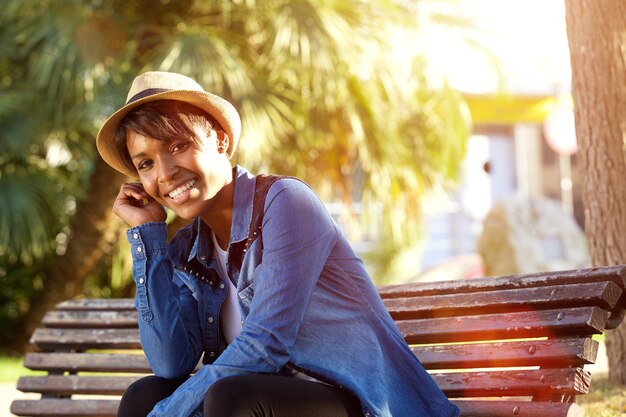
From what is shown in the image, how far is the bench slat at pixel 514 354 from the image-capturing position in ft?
8.65

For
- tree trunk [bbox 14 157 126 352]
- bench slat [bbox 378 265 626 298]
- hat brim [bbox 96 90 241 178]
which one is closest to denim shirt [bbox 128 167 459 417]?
hat brim [bbox 96 90 241 178]

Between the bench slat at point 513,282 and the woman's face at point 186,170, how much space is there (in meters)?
0.83

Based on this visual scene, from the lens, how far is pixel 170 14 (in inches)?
332

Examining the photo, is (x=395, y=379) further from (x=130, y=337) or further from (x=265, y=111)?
(x=265, y=111)

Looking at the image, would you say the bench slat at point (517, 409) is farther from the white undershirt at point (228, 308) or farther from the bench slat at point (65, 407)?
the bench slat at point (65, 407)

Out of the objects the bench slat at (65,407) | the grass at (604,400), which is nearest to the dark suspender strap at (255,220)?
the bench slat at (65,407)

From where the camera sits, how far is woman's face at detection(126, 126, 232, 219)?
2.64 metres

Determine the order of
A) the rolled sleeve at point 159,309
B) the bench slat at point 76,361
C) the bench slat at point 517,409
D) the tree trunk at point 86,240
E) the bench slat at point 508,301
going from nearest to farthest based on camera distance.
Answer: the bench slat at point 517,409 → the bench slat at point 508,301 → the rolled sleeve at point 159,309 → the bench slat at point 76,361 → the tree trunk at point 86,240

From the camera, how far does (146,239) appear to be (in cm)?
285

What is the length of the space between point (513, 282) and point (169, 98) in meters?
1.14

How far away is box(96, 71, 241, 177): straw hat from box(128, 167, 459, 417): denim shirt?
154 millimetres

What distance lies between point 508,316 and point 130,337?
4.83ft

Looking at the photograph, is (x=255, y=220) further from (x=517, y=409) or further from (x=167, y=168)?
(x=517, y=409)

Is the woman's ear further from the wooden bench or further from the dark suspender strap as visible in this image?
the wooden bench
